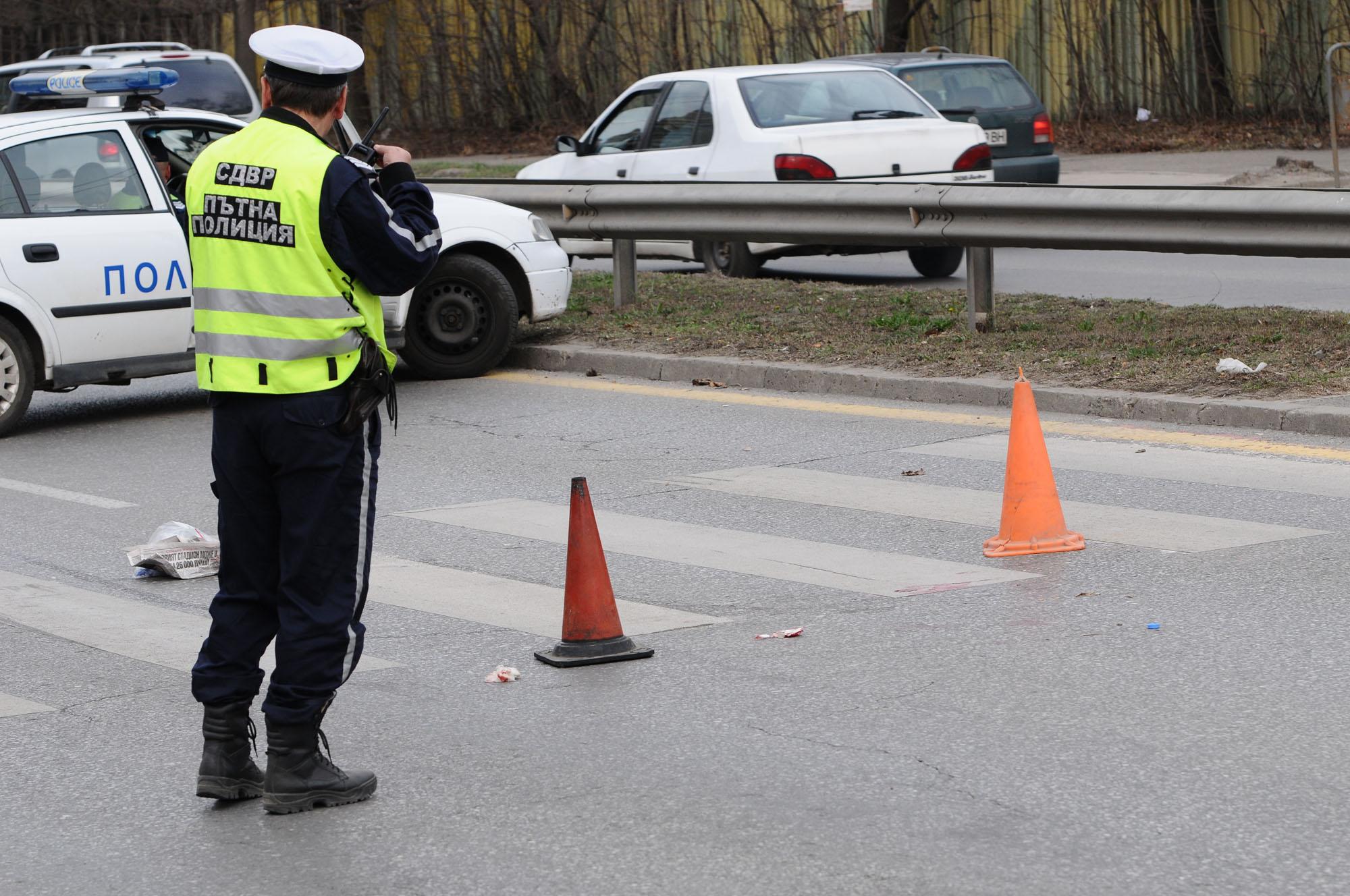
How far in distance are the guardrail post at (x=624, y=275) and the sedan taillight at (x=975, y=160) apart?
2789mm

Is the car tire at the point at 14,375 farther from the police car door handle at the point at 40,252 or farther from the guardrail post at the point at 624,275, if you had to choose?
the guardrail post at the point at 624,275

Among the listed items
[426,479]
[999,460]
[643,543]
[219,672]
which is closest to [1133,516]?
[999,460]

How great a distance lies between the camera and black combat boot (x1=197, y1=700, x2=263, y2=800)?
4.51 meters

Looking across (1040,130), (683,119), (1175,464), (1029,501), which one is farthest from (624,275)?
(1029,501)

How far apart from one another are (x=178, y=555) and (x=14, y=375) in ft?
12.2

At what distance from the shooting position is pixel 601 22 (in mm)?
34156

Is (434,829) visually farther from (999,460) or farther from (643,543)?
(999,460)

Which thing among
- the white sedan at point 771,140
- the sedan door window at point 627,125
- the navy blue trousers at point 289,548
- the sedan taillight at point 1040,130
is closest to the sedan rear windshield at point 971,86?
the sedan taillight at point 1040,130

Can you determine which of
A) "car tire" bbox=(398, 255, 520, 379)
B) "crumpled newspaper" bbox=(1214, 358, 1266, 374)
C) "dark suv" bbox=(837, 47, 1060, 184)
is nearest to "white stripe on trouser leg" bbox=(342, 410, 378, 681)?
"crumpled newspaper" bbox=(1214, 358, 1266, 374)

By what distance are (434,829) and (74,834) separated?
0.83 metres

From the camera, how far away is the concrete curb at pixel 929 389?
28.6 feet

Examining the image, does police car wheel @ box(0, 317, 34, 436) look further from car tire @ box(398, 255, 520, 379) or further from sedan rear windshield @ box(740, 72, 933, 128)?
sedan rear windshield @ box(740, 72, 933, 128)

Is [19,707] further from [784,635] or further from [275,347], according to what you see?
[784,635]

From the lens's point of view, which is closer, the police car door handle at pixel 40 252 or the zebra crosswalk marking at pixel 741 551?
the zebra crosswalk marking at pixel 741 551
